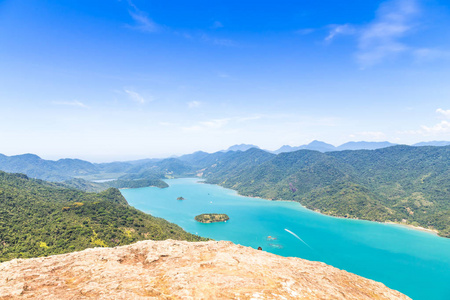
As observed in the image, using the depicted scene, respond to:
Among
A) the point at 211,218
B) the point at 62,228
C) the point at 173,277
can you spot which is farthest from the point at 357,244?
the point at 62,228

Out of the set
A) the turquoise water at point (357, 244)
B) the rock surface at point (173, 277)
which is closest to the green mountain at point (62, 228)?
the rock surface at point (173, 277)

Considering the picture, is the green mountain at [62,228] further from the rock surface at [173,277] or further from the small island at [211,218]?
the small island at [211,218]

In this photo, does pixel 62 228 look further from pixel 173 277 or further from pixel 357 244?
pixel 357 244

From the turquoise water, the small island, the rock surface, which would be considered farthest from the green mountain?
the small island

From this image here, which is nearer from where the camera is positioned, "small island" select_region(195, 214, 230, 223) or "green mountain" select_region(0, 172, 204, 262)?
"green mountain" select_region(0, 172, 204, 262)

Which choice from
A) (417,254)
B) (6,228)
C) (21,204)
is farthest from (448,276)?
(21,204)

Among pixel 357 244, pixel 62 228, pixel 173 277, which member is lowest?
pixel 357 244

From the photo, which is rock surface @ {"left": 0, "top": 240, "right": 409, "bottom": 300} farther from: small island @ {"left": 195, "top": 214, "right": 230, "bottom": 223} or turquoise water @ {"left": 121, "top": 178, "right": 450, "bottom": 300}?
→ small island @ {"left": 195, "top": 214, "right": 230, "bottom": 223}

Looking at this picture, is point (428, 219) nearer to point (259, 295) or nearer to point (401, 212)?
point (401, 212)

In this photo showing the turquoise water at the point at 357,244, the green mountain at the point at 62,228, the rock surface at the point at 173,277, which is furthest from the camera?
the turquoise water at the point at 357,244
